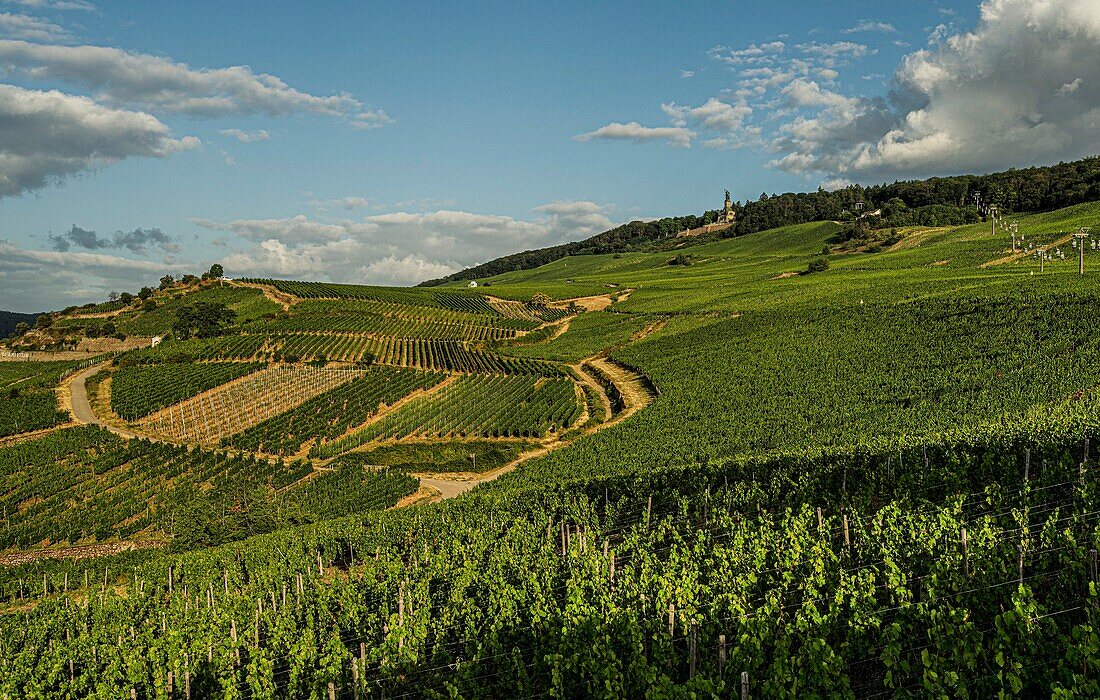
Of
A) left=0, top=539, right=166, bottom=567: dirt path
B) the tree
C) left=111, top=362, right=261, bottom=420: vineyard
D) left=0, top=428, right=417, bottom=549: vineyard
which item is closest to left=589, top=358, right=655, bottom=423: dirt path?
left=0, top=428, right=417, bottom=549: vineyard

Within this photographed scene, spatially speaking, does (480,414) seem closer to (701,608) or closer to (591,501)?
(591,501)

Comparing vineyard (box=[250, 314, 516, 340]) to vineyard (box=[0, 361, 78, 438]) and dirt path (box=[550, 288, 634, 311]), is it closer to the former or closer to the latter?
dirt path (box=[550, 288, 634, 311])

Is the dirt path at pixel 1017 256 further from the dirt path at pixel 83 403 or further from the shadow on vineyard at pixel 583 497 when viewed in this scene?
the dirt path at pixel 83 403

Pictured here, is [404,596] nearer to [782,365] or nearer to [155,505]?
[155,505]

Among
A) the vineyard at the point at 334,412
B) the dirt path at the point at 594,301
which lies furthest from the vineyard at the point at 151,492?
the dirt path at the point at 594,301

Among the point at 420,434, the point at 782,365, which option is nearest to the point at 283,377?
the point at 420,434

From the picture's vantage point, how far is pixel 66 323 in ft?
404

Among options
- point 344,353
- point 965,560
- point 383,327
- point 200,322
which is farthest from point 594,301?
point 965,560

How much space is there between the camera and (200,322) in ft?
338

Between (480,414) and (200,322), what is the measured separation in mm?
62339

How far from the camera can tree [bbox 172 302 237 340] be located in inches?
3959

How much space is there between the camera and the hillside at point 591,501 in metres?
12.5

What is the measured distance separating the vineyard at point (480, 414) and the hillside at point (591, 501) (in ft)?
1.17

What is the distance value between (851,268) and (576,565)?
110767 millimetres
